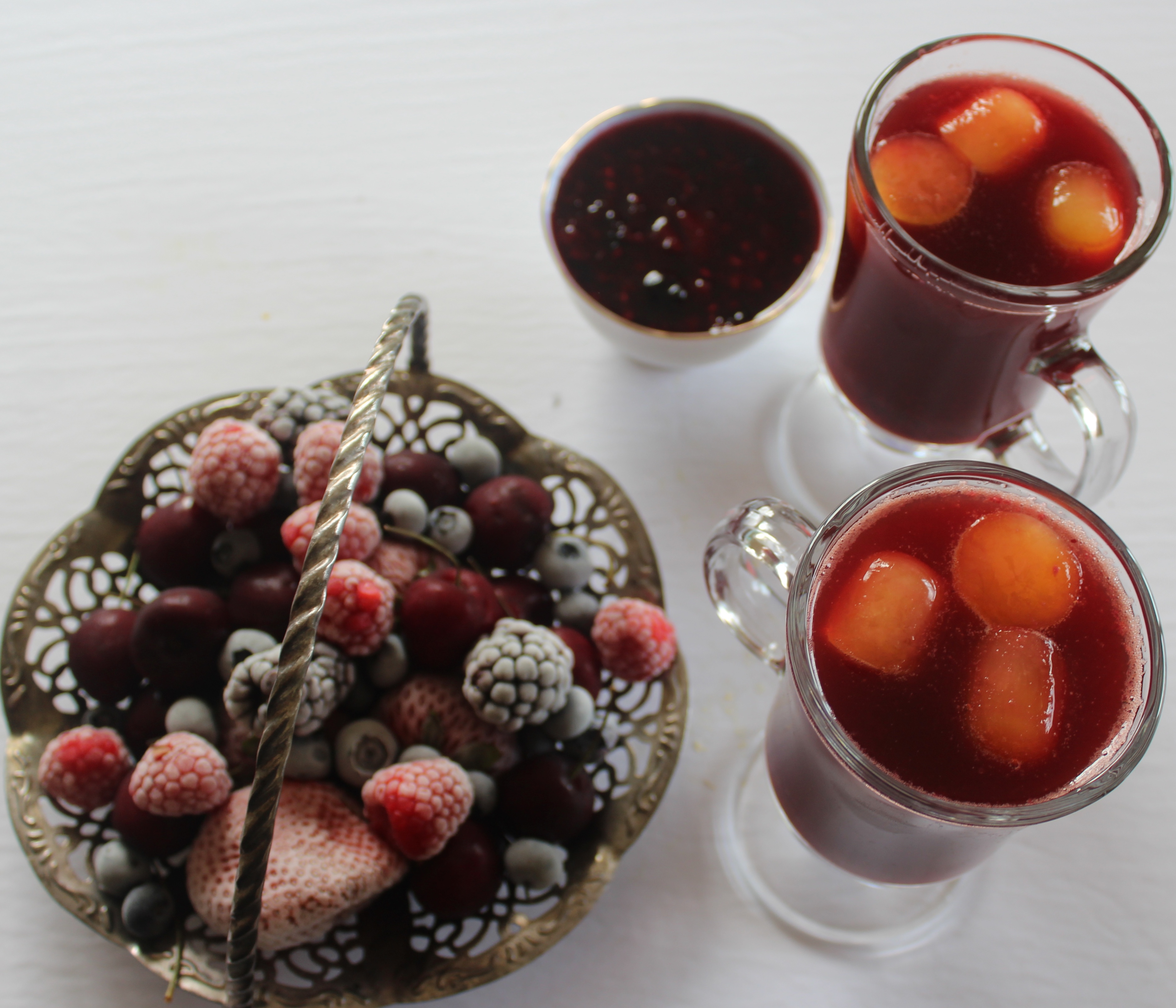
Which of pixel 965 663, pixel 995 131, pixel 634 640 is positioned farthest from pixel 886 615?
pixel 995 131

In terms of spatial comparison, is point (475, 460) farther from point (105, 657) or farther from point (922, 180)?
point (922, 180)

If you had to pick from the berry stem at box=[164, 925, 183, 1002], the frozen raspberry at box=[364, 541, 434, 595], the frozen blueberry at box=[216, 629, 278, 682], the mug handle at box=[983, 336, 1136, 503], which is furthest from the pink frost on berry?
the mug handle at box=[983, 336, 1136, 503]

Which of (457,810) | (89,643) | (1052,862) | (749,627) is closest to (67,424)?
(89,643)

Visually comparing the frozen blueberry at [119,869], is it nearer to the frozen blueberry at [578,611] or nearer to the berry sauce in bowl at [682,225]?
the frozen blueberry at [578,611]

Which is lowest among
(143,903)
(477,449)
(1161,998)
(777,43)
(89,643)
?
(1161,998)

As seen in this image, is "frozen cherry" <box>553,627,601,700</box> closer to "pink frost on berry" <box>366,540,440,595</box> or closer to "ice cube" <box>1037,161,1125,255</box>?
"pink frost on berry" <box>366,540,440,595</box>

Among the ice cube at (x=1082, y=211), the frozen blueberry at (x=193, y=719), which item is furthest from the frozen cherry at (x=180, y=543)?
the ice cube at (x=1082, y=211)

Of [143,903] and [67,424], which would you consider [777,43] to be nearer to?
[67,424]
